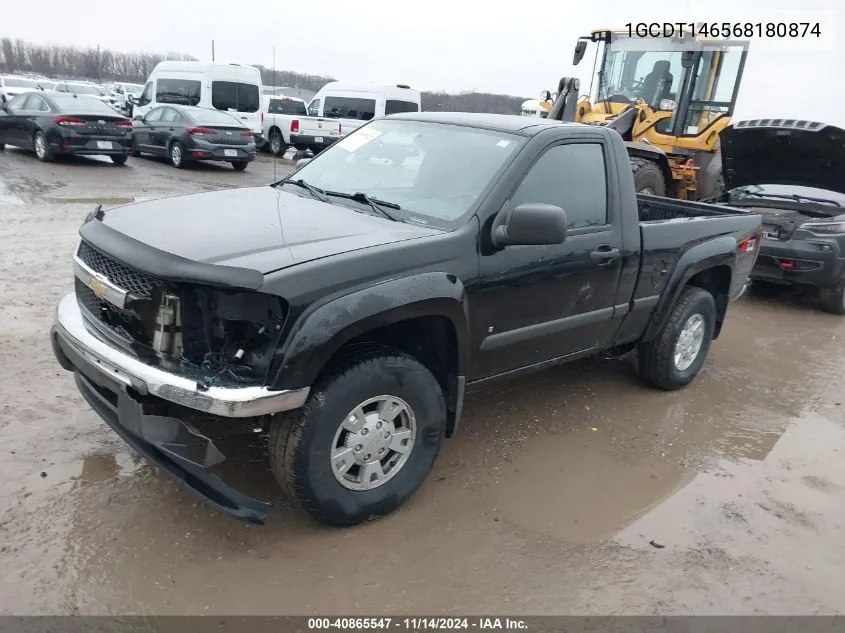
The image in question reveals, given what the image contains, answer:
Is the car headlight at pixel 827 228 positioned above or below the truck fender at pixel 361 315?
above

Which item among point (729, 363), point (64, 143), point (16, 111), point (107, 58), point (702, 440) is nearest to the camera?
point (702, 440)

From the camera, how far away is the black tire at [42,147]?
13.9m

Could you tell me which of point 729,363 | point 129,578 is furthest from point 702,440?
point 129,578

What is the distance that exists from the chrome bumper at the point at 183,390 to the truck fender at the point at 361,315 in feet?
0.25

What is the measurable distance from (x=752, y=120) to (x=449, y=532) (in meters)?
6.41

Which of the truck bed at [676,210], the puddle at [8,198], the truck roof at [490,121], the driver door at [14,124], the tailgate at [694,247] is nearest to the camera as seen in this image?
the truck roof at [490,121]

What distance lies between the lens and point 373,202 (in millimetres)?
3742

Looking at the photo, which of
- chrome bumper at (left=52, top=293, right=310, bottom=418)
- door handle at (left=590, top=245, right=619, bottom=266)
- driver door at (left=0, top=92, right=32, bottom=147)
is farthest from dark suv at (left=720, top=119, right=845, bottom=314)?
driver door at (left=0, top=92, right=32, bottom=147)

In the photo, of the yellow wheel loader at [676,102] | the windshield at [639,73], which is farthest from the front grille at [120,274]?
the windshield at [639,73]

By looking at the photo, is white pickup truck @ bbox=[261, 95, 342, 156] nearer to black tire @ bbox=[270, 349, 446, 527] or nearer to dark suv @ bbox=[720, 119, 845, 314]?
dark suv @ bbox=[720, 119, 845, 314]

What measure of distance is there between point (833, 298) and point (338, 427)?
6994 mm

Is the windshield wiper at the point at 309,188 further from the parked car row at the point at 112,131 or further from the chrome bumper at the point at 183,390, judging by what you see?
the parked car row at the point at 112,131

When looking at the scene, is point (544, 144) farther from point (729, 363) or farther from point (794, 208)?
point (794, 208)

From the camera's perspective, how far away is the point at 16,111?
1455 centimetres
